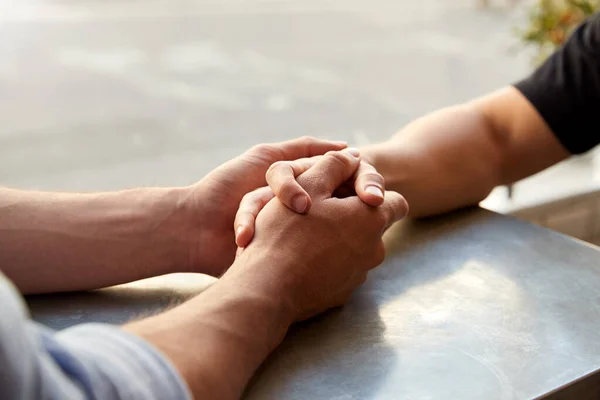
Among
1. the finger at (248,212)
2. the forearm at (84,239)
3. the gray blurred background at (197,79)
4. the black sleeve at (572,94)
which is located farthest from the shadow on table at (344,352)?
the gray blurred background at (197,79)

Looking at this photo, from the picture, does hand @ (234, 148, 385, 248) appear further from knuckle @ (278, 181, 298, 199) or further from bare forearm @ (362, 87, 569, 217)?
bare forearm @ (362, 87, 569, 217)

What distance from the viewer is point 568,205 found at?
5.19ft

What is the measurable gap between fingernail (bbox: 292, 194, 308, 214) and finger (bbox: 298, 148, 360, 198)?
33mm

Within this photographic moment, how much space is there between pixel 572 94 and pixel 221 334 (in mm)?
742

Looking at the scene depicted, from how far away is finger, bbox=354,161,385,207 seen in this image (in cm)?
75

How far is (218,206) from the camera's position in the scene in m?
0.83

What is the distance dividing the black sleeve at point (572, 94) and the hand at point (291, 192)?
39cm

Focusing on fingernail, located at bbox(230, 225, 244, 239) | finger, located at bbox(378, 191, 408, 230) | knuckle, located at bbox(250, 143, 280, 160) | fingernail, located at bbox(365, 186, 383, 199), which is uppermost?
knuckle, located at bbox(250, 143, 280, 160)

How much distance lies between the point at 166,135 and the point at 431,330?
791mm

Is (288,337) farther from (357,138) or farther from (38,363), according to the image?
(357,138)

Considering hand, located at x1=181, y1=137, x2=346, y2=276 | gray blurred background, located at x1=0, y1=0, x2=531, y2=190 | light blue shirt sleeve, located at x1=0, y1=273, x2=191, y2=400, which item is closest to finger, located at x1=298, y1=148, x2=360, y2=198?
hand, located at x1=181, y1=137, x2=346, y2=276

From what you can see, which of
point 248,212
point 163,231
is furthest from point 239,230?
point 163,231

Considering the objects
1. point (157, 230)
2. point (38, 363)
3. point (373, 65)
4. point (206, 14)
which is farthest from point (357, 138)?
point (38, 363)

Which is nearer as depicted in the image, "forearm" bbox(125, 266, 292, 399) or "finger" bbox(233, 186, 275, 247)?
"forearm" bbox(125, 266, 292, 399)
